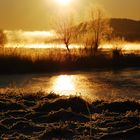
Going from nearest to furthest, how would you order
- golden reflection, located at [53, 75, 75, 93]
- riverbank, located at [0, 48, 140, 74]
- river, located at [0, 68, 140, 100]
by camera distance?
river, located at [0, 68, 140, 100] < golden reflection, located at [53, 75, 75, 93] < riverbank, located at [0, 48, 140, 74]

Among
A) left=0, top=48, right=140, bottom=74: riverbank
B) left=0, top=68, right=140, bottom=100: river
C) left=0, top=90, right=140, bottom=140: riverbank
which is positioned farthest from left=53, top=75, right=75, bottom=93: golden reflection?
left=0, top=48, right=140, bottom=74: riverbank

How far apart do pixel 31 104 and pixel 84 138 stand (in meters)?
3.39

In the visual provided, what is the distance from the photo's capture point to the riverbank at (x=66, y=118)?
899 cm

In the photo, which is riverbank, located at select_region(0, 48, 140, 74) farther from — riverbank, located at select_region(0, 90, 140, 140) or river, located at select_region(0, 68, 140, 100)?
riverbank, located at select_region(0, 90, 140, 140)

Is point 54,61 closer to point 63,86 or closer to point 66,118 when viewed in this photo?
point 63,86

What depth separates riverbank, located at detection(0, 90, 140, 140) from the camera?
354 inches

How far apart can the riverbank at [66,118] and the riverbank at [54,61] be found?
1373 centimetres

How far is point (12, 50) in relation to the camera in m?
27.6

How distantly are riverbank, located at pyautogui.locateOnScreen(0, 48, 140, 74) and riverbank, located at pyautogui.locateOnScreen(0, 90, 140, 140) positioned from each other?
13725 mm

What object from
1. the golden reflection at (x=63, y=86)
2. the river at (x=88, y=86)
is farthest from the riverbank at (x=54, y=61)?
the golden reflection at (x=63, y=86)

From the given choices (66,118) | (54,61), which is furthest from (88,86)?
(54,61)

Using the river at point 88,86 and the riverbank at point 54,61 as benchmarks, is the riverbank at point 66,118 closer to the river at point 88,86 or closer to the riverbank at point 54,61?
the river at point 88,86

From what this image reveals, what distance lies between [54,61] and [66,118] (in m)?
18.2

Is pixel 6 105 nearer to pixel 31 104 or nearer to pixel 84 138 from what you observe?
pixel 31 104
